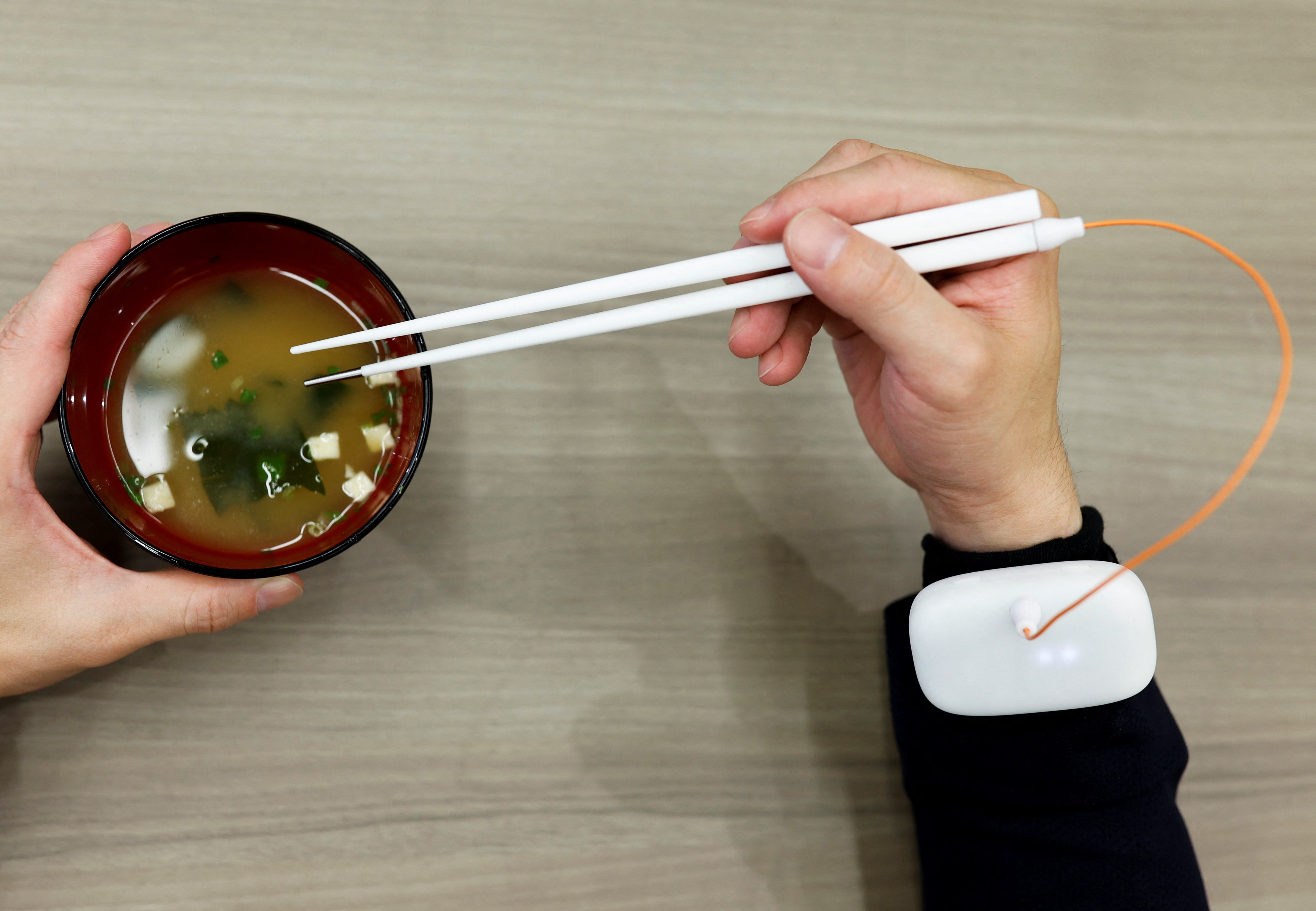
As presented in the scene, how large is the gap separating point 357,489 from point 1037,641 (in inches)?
21.3

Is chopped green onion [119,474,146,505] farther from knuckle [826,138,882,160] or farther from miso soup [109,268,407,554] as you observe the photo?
knuckle [826,138,882,160]

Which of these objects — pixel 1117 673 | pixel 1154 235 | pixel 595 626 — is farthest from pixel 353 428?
pixel 1154 235

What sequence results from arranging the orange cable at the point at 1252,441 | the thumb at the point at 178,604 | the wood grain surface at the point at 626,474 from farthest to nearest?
the wood grain surface at the point at 626,474, the thumb at the point at 178,604, the orange cable at the point at 1252,441

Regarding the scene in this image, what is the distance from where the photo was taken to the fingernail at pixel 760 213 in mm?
591

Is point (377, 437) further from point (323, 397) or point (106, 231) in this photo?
point (106, 231)

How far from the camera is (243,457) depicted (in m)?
0.64

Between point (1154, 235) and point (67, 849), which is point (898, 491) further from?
point (67, 849)

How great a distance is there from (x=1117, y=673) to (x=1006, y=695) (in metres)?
0.08

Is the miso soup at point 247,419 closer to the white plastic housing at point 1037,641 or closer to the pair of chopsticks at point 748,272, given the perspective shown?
the pair of chopsticks at point 748,272

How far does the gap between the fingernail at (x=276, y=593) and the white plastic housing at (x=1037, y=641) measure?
49cm

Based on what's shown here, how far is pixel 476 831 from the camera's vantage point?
0.74 meters

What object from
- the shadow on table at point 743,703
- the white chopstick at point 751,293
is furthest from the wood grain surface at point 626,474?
the white chopstick at point 751,293

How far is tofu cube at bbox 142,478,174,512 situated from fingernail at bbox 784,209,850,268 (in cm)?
51

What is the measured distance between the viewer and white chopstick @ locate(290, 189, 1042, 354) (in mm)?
520
